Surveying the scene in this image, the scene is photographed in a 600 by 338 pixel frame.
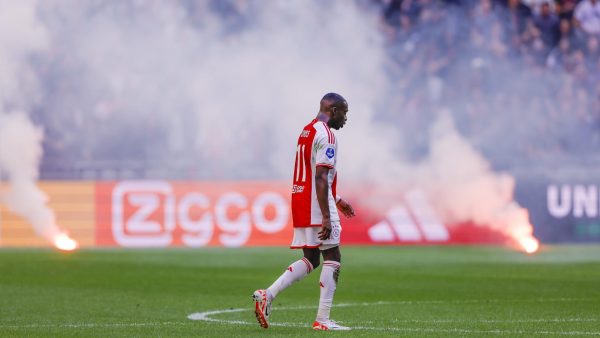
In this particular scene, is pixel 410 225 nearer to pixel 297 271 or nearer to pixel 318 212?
pixel 297 271

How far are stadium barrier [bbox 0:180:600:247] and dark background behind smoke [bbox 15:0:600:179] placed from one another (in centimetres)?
41

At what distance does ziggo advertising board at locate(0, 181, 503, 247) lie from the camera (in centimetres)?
2655

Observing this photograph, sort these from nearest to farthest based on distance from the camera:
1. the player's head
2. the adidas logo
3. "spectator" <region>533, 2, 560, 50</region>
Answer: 1. the player's head
2. the adidas logo
3. "spectator" <region>533, 2, 560, 50</region>

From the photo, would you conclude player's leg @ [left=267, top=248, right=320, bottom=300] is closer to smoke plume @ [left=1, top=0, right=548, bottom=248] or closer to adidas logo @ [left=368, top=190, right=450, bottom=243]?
adidas logo @ [left=368, top=190, right=450, bottom=243]

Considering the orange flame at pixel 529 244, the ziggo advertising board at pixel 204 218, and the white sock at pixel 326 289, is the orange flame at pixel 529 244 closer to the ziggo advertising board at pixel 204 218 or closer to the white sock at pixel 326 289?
the ziggo advertising board at pixel 204 218

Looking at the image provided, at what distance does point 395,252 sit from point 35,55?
8193 millimetres

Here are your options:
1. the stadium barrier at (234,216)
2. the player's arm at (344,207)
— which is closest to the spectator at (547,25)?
the stadium barrier at (234,216)

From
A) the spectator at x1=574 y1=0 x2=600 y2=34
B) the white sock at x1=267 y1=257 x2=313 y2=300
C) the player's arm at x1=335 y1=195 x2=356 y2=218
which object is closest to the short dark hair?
the player's arm at x1=335 y1=195 x2=356 y2=218

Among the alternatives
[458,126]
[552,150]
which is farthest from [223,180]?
[552,150]

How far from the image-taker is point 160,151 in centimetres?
2769

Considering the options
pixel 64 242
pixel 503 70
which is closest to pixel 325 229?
pixel 64 242

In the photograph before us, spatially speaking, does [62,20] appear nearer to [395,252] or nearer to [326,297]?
[395,252]

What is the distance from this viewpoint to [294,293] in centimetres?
1515

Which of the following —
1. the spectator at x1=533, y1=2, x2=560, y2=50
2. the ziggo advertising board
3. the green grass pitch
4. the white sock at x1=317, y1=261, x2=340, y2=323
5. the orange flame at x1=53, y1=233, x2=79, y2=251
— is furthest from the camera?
the spectator at x1=533, y1=2, x2=560, y2=50
